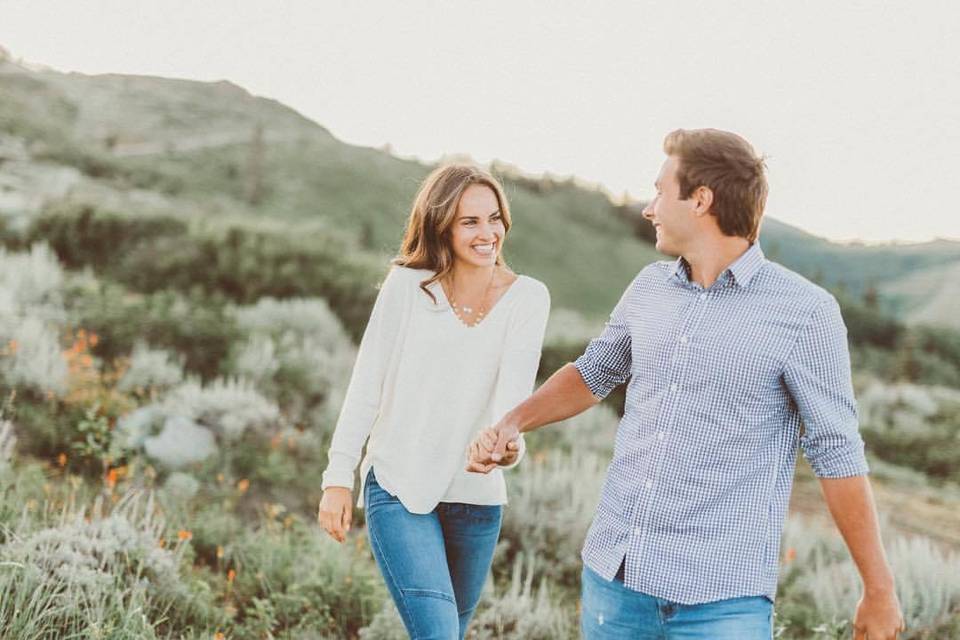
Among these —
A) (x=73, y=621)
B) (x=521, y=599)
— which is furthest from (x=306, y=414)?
(x=73, y=621)

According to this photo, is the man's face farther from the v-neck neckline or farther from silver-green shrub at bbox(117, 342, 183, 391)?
silver-green shrub at bbox(117, 342, 183, 391)

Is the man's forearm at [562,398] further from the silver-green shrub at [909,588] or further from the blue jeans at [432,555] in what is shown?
the silver-green shrub at [909,588]

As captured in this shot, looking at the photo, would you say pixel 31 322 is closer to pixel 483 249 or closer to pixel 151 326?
pixel 151 326

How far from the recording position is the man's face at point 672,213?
272 cm

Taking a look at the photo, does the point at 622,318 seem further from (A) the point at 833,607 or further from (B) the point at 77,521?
(A) the point at 833,607

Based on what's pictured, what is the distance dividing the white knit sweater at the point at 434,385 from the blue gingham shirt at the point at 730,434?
21.4 inches

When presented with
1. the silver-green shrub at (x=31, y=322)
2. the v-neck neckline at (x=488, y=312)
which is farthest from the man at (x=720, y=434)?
the silver-green shrub at (x=31, y=322)

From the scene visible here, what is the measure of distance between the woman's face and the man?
26.2 inches

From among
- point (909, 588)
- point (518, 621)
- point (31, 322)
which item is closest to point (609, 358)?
point (518, 621)

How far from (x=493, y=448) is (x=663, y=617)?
2.25ft

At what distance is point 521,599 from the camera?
4984 mm

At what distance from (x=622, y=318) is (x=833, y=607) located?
11.3 feet

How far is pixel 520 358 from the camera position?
3152 mm

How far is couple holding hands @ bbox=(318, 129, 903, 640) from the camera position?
2.50 meters
